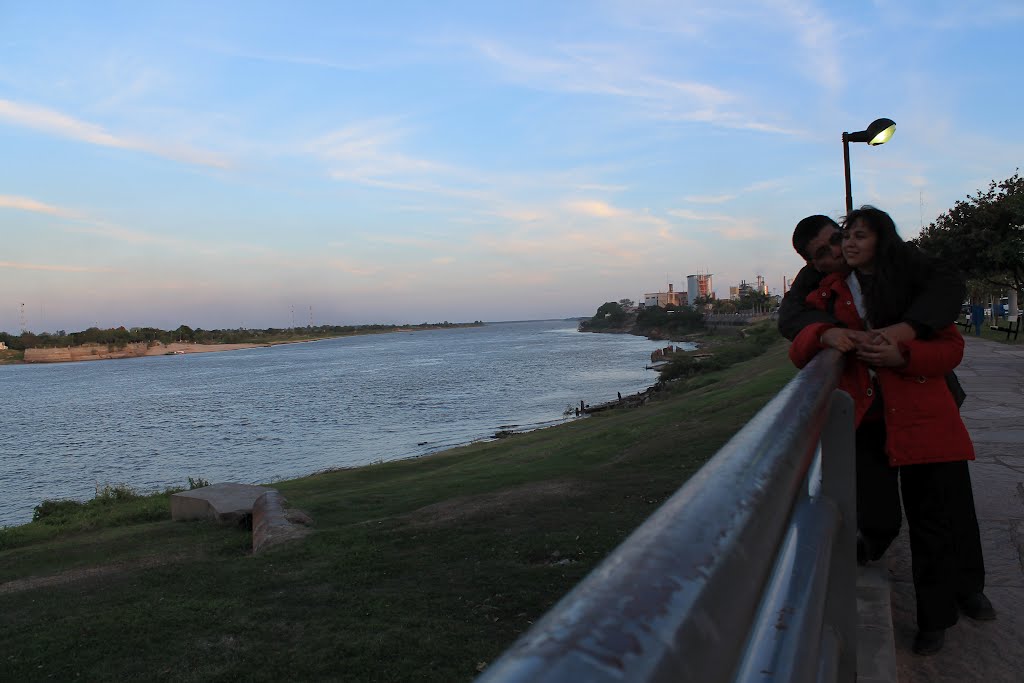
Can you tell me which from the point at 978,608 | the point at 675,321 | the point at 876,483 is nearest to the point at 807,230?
the point at 876,483

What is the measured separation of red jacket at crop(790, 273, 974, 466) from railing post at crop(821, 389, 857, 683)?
1042mm

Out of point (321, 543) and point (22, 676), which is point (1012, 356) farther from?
point (22, 676)

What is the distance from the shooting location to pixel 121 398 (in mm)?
64438

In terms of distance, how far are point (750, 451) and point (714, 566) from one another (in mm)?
370

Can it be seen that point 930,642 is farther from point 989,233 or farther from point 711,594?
point 989,233

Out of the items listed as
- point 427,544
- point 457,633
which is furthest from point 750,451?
point 427,544

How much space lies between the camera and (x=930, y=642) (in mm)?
2730

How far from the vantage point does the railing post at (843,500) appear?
1637mm

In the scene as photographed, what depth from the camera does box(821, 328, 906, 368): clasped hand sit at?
270cm

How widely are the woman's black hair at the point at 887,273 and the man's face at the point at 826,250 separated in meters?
0.25

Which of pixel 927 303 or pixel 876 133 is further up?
pixel 876 133

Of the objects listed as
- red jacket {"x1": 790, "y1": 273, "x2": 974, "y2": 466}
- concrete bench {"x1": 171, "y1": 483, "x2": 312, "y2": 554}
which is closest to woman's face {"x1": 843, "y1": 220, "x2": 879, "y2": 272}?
red jacket {"x1": 790, "y1": 273, "x2": 974, "y2": 466}

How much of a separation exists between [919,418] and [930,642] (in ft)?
2.72

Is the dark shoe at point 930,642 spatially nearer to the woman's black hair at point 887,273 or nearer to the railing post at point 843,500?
the woman's black hair at point 887,273
